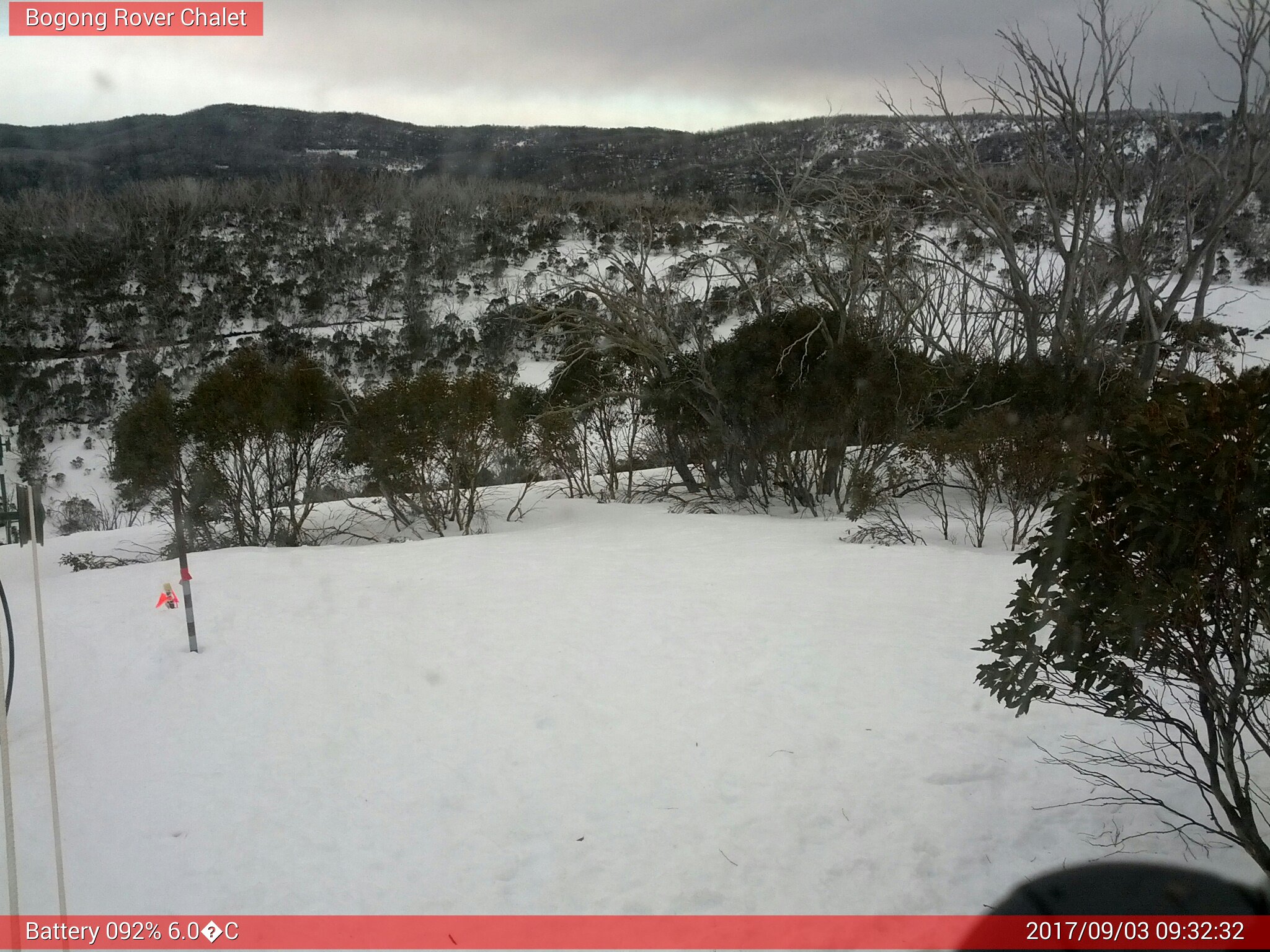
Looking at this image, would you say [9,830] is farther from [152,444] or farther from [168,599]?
[152,444]

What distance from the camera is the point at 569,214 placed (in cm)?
3738

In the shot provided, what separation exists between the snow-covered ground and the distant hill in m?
13.8

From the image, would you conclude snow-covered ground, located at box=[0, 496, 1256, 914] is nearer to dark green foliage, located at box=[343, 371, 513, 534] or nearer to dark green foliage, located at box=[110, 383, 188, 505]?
dark green foliage, located at box=[343, 371, 513, 534]

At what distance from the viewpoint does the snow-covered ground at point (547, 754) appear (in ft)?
10.1

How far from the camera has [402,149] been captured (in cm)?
4269

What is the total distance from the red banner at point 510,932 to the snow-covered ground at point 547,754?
55mm

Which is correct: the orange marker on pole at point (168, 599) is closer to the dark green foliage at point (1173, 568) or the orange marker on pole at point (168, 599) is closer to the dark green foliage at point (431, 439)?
the dark green foliage at point (431, 439)

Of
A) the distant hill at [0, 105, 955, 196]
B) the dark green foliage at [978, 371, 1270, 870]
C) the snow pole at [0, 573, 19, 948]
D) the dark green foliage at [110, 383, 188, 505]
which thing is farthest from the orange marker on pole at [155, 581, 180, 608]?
the distant hill at [0, 105, 955, 196]

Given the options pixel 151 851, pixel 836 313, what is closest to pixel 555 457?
pixel 836 313

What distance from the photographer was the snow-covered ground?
10.1 ft

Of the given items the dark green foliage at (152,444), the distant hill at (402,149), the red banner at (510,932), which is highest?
the distant hill at (402,149)

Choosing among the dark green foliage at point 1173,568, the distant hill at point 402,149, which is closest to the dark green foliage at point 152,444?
the dark green foliage at point 1173,568

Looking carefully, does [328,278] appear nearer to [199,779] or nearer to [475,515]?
[475,515]

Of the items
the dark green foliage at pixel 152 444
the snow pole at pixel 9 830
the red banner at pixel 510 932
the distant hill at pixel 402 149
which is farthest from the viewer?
the distant hill at pixel 402 149
